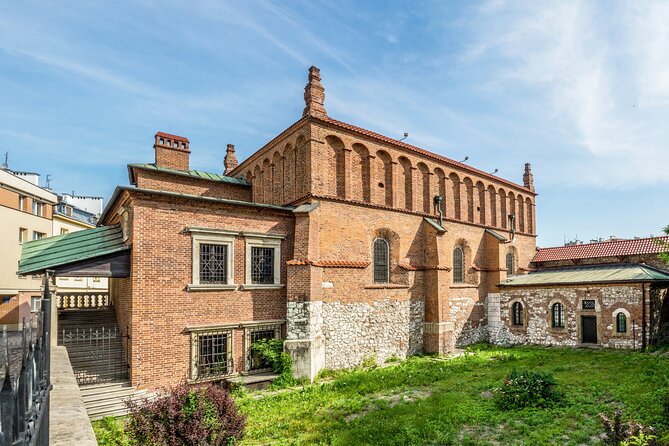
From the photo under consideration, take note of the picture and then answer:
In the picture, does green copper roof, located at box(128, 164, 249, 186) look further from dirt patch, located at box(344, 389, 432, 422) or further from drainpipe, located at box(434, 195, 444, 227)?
dirt patch, located at box(344, 389, 432, 422)

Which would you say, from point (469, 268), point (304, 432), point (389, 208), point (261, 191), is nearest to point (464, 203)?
point (469, 268)

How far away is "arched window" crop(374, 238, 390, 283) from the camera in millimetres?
18531

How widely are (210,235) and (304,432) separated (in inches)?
287

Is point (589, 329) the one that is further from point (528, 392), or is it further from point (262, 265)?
point (262, 265)

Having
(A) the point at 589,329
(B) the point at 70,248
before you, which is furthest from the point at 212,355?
(A) the point at 589,329

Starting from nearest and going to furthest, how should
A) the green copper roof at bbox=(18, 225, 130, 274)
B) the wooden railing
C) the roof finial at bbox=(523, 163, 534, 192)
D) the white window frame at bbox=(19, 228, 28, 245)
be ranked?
the green copper roof at bbox=(18, 225, 130, 274)
the wooden railing
the white window frame at bbox=(19, 228, 28, 245)
the roof finial at bbox=(523, 163, 534, 192)

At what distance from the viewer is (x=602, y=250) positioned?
2520 cm

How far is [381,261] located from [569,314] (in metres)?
11.5

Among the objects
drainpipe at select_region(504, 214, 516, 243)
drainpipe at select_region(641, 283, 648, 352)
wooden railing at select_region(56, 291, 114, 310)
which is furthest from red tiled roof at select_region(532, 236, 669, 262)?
wooden railing at select_region(56, 291, 114, 310)

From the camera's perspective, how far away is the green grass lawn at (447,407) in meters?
9.11

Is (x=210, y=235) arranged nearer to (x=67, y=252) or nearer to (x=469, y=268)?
(x=67, y=252)

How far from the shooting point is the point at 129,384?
38.6ft

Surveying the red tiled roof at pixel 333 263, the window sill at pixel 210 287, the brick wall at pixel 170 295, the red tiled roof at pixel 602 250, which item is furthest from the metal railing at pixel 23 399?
the red tiled roof at pixel 602 250

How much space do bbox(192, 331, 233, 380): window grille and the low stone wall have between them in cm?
736
